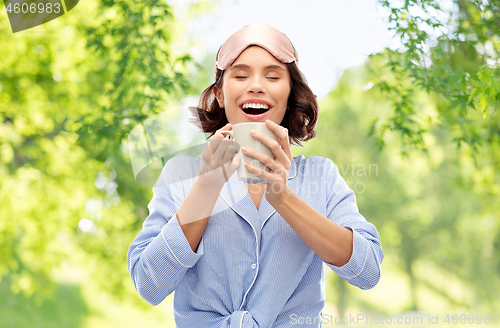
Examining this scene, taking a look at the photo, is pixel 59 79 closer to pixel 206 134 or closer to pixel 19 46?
pixel 19 46

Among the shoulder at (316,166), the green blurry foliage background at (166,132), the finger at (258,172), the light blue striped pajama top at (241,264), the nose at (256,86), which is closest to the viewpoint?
the finger at (258,172)

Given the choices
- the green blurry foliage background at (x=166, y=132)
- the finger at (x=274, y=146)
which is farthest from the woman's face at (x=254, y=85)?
the green blurry foliage background at (x=166, y=132)

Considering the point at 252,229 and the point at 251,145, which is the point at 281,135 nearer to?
the point at 251,145

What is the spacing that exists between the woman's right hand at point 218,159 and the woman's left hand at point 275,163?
0.04 metres

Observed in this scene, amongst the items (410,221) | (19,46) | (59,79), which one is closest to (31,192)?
(59,79)

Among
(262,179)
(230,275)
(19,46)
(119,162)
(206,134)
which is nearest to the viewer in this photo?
(262,179)

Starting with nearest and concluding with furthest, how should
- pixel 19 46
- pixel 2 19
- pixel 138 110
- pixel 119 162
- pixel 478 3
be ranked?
pixel 478 3, pixel 138 110, pixel 119 162, pixel 2 19, pixel 19 46

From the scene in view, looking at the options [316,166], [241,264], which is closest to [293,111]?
[316,166]

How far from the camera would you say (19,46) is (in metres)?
5.01

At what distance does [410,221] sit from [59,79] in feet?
30.4

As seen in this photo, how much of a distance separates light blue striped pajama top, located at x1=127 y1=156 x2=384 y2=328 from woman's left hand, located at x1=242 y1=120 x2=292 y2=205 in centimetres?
20

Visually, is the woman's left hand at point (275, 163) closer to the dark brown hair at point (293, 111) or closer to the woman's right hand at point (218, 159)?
the woman's right hand at point (218, 159)

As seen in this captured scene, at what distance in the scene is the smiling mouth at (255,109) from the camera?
1.12 m

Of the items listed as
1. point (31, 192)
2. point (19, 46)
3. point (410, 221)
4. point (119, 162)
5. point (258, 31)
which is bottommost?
point (410, 221)
